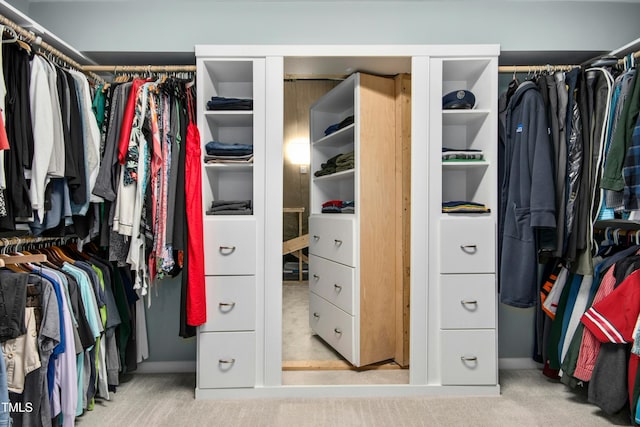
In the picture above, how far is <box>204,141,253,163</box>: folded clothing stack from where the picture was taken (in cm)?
222

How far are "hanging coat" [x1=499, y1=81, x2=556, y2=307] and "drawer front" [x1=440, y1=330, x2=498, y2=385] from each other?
0.89 ft

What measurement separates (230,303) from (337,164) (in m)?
1.16

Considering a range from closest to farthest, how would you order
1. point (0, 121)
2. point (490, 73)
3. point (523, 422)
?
point (0, 121), point (523, 422), point (490, 73)

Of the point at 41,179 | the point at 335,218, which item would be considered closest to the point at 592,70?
the point at 335,218

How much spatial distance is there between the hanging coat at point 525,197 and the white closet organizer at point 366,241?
2.26ft

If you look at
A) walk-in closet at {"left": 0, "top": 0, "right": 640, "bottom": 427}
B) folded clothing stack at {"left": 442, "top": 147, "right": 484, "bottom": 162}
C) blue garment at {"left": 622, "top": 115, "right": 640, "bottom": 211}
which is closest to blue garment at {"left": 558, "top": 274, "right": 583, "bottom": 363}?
walk-in closet at {"left": 0, "top": 0, "right": 640, "bottom": 427}

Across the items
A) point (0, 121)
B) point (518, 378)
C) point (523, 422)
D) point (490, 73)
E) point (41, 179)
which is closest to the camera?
point (0, 121)

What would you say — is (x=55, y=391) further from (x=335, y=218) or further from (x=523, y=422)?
(x=523, y=422)

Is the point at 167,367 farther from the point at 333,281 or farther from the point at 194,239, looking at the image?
the point at 333,281

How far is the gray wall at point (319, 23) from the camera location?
2.34m

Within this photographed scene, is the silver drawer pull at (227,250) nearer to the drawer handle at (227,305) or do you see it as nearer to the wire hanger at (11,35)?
the drawer handle at (227,305)

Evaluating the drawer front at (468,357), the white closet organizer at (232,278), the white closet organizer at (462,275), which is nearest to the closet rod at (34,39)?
the white closet organizer at (232,278)

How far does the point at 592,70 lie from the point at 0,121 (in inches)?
111

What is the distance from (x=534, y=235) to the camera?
6.76ft
